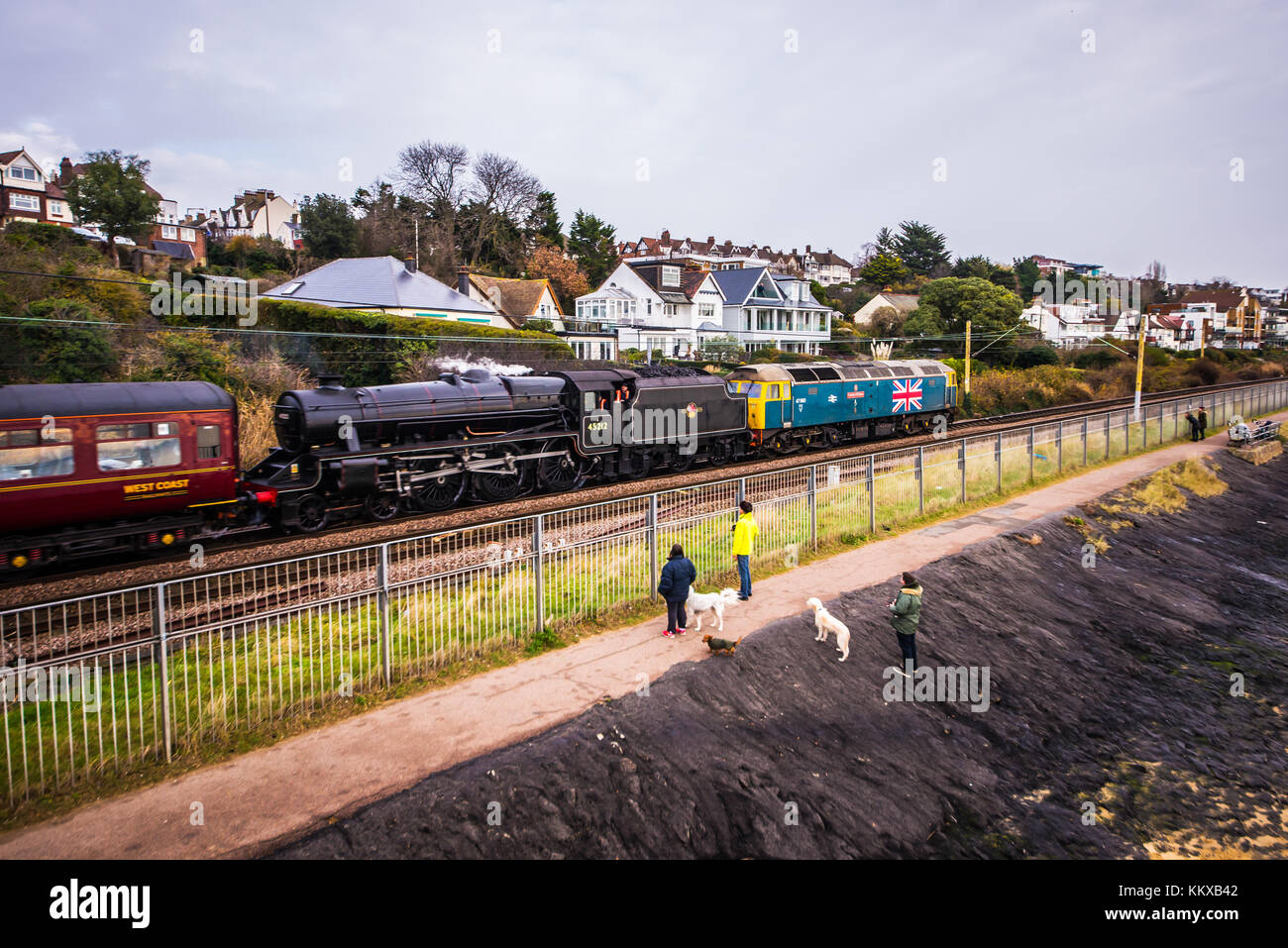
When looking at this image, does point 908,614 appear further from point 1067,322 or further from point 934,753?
point 1067,322

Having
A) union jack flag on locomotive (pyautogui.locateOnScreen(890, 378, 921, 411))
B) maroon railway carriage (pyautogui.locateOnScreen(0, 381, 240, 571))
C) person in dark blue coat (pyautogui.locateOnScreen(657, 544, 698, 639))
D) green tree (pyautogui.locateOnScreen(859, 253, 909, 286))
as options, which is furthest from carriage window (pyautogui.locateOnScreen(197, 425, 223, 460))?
green tree (pyautogui.locateOnScreen(859, 253, 909, 286))

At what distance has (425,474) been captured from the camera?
698 inches

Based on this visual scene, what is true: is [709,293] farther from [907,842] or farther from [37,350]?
[907,842]

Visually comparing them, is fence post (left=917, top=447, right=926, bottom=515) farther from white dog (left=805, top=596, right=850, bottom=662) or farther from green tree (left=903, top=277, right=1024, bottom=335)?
green tree (left=903, top=277, right=1024, bottom=335)

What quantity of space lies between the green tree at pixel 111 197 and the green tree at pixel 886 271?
7723 cm

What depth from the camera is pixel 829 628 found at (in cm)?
1169

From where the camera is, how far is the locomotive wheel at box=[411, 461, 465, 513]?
1806cm

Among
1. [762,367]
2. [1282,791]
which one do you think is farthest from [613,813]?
[762,367]

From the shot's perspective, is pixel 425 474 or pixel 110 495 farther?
pixel 425 474

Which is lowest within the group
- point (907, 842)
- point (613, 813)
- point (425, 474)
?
point (907, 842)

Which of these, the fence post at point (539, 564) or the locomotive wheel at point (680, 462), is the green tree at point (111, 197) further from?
the fence post at point (539, 564)

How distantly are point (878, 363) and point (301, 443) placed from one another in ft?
74.5

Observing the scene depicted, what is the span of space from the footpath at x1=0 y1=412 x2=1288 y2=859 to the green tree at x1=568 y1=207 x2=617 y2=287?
6922cm

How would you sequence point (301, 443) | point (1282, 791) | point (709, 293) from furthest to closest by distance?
point (709, 293) < point (301, 443) < point (1282, 791)
